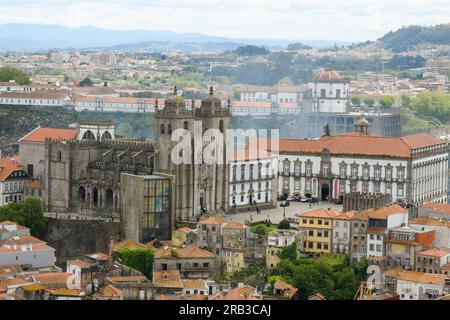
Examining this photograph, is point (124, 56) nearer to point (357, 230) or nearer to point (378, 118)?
point (378, 118)

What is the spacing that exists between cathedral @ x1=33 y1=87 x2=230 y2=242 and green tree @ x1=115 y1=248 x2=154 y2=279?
2.68 m

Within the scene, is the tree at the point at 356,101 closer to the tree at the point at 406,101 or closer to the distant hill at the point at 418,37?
the tree at the point at 406,101

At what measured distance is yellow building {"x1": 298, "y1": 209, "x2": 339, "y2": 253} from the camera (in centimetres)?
3031

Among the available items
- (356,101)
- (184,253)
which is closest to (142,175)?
(184,253)

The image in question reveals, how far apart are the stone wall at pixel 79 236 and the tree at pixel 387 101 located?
59.1m

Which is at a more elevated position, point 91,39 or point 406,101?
point 91,39

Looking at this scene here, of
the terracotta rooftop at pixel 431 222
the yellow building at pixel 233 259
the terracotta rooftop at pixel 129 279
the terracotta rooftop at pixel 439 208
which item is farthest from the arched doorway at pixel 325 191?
the terracotta rooftop at pixel 129 279

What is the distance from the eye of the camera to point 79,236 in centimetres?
3403

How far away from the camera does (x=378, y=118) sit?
8069cm

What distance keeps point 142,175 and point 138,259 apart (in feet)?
17.3

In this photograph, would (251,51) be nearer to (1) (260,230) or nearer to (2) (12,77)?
(2) (12,77)
